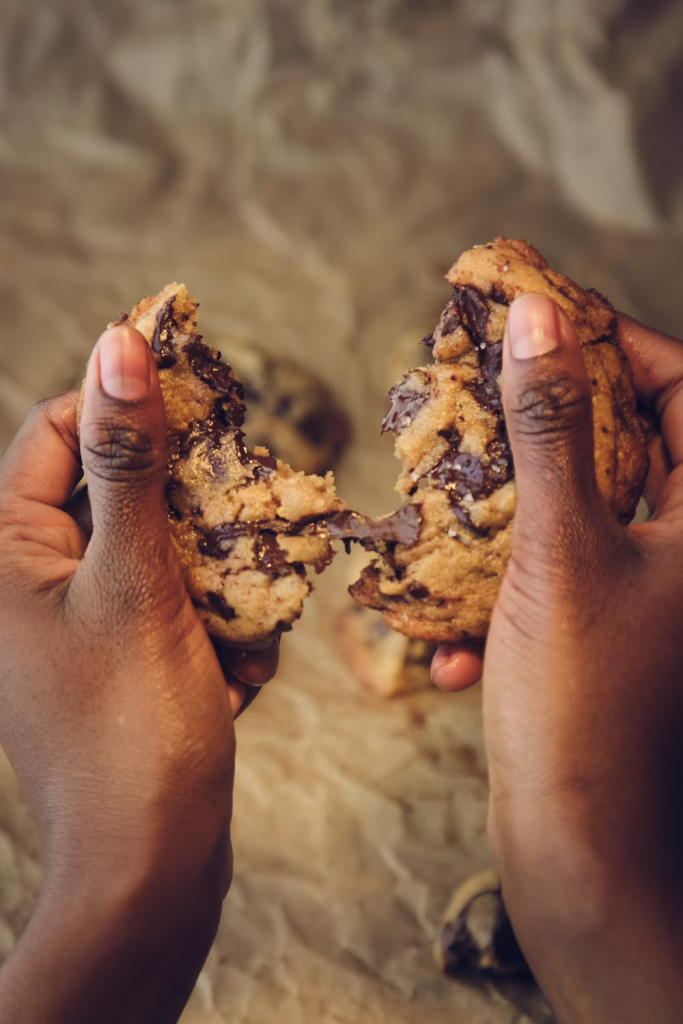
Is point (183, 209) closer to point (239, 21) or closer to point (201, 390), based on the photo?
point (239, 21)

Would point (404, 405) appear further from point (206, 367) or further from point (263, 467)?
point (206, 367)

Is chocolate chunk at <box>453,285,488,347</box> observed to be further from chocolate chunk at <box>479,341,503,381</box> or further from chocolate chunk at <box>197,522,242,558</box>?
chocolate chunk at <box>197,522,242,558</box>

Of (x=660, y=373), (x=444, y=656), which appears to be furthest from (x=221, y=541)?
(x=660, y=373)

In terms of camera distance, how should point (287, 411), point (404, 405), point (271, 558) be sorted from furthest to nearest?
point (287, 411) → point (404, 405) → point (271, 558)

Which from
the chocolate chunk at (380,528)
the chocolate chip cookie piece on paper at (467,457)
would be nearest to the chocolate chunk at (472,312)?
the chocolate chip cookie piece on paper at (467,457)

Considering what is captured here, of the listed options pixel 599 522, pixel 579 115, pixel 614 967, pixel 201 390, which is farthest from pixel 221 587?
pixel 579 115

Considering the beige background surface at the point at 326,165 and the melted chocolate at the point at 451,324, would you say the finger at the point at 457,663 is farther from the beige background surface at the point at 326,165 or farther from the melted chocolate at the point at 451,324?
the beige background surface at the point at 326,165
